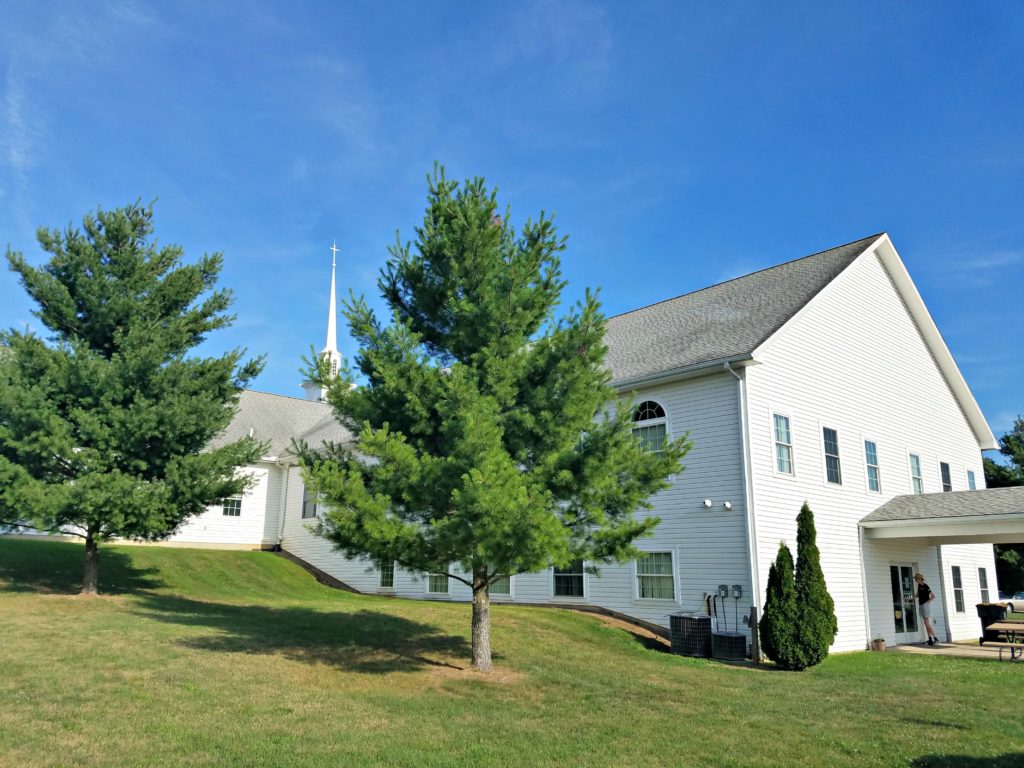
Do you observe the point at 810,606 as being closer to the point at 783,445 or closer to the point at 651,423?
the point at 783,445

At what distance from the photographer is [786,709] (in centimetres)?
919

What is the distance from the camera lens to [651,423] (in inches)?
667

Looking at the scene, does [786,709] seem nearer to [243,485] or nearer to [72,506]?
[243,485]

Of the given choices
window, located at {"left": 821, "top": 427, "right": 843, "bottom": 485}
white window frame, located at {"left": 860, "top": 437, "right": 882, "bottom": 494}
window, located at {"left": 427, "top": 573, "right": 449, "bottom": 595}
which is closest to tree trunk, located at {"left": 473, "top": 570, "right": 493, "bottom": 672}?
window, located at {"left": 821, "top": 427, "right": 843, "bottom": 485}

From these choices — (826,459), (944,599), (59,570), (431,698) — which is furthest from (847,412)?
(59,570)

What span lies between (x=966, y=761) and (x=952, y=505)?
37.7 ft

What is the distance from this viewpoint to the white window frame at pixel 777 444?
1580 cm

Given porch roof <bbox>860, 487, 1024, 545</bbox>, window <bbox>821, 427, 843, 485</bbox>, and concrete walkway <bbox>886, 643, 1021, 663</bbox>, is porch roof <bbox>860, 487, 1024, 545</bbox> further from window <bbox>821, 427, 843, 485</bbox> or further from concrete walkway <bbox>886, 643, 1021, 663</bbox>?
concrete walkway <bbox>886, 643, 1021, 663</bbox>

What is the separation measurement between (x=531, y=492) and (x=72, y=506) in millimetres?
10637

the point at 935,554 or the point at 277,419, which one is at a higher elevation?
the point at 277,419

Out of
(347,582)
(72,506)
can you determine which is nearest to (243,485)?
(72,506)

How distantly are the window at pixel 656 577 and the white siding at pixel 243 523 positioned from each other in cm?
1557

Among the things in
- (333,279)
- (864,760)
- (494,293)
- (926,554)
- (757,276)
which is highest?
(333,279)

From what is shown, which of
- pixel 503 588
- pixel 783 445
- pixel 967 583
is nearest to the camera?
pixel 783 445
